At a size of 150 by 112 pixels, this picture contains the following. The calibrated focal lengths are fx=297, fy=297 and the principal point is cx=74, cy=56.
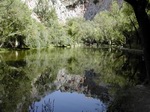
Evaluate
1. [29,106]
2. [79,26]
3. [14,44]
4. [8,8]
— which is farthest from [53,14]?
[29,106]

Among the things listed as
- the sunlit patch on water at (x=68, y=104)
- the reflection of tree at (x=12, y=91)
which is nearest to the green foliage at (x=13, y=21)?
the reflection of tree at (x=12, y=91)

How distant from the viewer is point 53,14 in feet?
534

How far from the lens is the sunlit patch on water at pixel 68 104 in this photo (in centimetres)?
1658

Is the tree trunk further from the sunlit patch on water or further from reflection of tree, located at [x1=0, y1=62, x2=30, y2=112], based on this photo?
reflection of tree, located at [x1=0, y1=62, x2=30, y2=112]

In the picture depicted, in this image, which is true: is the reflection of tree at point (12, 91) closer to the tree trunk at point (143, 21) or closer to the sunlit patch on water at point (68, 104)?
the sunlit patch on water at point (68, 104)

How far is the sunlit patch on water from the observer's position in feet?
54.4

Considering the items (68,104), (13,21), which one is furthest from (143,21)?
(13,21)

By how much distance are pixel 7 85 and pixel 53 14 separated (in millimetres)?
141853

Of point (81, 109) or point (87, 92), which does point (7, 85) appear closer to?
point (87, 92)

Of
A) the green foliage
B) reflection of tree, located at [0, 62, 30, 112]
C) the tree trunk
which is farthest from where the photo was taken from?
the green foliage

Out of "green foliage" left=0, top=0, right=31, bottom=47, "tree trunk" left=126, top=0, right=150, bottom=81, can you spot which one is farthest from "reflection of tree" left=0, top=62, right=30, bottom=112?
"green foliage" left=0, top=0, right=31, bottom=47

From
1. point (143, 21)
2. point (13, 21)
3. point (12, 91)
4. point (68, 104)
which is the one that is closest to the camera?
point (143, 21)

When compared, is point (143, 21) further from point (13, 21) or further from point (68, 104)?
point (13, 21)

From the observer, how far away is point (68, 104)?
18.4m
